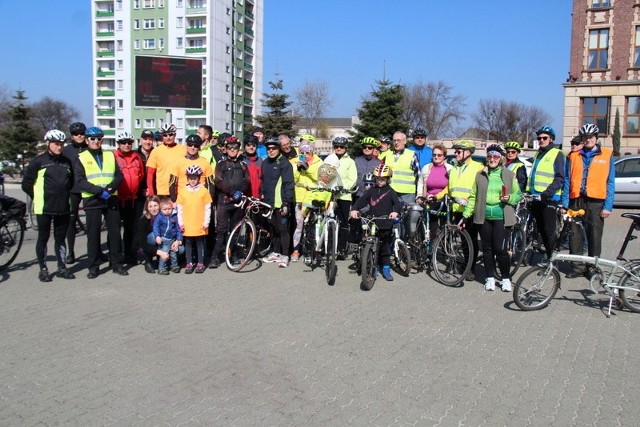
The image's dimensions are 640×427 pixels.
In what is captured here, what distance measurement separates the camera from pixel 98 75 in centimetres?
8819

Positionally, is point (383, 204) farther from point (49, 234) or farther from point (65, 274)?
point (49, 234)

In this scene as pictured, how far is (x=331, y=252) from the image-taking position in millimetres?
8094

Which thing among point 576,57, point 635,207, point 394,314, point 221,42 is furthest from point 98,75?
point 394,314

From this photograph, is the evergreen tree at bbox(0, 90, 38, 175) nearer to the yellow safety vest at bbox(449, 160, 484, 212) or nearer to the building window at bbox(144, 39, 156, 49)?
the yellow safety vest at bbox(449, 160, 484, 212)

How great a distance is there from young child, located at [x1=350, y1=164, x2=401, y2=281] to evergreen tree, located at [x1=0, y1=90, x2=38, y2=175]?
3722cm

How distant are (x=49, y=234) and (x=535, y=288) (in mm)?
6620

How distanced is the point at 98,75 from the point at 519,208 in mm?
90024

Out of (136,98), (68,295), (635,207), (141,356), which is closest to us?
(141,356)

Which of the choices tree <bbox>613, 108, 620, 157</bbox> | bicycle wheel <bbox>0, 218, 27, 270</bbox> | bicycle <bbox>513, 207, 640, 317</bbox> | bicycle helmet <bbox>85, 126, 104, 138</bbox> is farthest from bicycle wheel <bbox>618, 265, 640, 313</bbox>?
tree <bbox>613, 108, 620, 157</bbox>

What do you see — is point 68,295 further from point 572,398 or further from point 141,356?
point 572,398

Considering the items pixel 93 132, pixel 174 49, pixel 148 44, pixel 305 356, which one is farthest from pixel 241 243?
pixel 148 44

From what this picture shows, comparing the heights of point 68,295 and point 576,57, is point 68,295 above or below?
below

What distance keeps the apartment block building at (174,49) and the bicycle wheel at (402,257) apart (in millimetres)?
74008

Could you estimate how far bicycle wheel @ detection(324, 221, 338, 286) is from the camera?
792 cm
